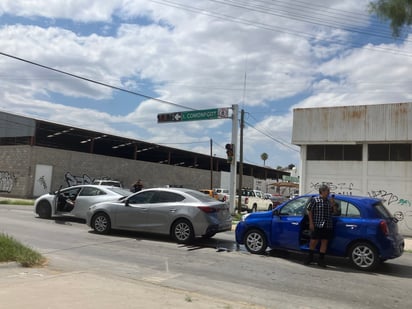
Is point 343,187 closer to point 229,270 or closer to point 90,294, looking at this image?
point 229,270

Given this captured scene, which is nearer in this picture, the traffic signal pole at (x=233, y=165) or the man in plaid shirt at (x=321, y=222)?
the man in plaid shirt at (x=321, y=222)

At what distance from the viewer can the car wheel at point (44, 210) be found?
15.9 m

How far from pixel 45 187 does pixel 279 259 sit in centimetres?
3155

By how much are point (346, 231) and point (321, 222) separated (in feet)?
1.84

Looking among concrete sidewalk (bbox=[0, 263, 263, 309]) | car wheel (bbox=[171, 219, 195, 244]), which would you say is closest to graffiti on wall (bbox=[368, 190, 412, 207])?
car wheel (bbox=[171, 219, 195, 244])

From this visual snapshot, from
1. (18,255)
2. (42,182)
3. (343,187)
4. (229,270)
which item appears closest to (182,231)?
(229,270)

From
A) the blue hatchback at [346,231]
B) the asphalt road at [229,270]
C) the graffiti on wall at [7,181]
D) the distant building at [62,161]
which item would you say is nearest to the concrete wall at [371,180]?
the asphalt road at [229,270]

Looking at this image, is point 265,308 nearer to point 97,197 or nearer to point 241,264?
point 241,264

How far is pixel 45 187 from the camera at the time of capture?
37.4 meters

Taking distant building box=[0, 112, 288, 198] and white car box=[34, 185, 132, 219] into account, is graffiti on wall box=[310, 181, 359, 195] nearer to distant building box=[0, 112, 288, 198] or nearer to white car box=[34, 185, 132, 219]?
white car box=[34, 185, 132, 219]

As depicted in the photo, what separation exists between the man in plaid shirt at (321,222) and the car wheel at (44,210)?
10.2 metres

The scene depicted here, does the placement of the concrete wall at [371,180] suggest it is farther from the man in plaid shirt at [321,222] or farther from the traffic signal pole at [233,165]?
the man in plaid shirt at [321,222]

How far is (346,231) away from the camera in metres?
9.21

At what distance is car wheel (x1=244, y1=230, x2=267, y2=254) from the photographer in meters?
10.3
